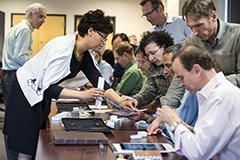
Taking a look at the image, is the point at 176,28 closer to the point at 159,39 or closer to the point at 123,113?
the point at 159,39

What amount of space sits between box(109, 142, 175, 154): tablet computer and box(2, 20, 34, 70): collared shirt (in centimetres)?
263

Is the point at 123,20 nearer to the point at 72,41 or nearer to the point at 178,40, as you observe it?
the point at 178,40

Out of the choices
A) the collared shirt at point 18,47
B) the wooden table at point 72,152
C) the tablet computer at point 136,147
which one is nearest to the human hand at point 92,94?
the wooden table at point 72,152

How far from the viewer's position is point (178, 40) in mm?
3572

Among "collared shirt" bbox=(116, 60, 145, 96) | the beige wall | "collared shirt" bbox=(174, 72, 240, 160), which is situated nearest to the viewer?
"collared shirt" bbox=(174, 72, 240, 160)

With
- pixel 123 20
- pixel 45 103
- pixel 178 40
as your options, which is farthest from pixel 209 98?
pixel 123 20

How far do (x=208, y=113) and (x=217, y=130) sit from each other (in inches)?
3.2

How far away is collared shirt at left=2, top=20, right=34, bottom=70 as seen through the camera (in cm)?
419

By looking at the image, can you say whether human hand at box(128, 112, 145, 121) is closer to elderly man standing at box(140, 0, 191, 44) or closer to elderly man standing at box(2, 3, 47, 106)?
elderly man standing at box(140, 0, 191, 44)

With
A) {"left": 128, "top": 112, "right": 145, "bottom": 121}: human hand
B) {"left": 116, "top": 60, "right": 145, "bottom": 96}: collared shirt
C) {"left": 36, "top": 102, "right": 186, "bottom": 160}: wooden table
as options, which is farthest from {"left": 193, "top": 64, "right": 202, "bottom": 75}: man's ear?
{"left": 116, "top": 60, "right": 145, "bottom": 96}: collared shirt

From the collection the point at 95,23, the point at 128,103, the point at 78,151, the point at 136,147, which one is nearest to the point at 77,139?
the point at 78,151

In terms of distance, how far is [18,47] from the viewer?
4.21 metres

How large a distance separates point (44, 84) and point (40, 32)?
297 inches

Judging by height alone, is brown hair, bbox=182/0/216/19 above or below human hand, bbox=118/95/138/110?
above
